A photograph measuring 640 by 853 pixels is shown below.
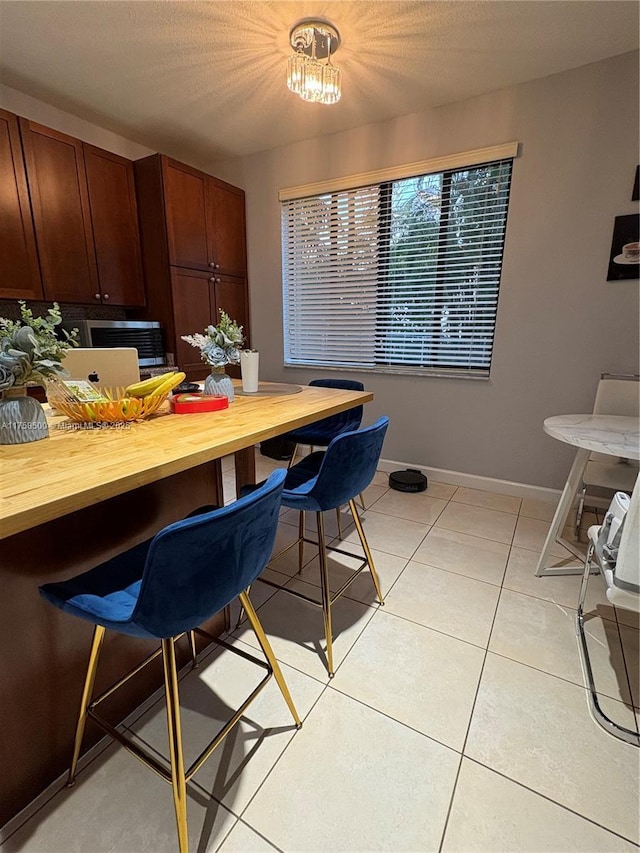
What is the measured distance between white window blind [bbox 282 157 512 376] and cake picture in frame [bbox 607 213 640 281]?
A: 65cm

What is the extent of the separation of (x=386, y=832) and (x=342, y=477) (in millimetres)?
926

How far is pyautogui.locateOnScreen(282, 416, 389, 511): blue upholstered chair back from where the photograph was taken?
50.1 inches

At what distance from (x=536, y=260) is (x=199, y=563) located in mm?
2858

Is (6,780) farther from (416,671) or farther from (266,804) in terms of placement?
(416,671)

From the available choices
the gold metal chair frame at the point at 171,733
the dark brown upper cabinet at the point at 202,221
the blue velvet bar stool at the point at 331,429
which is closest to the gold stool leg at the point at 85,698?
the gold metal chair frame at the point at 171,733

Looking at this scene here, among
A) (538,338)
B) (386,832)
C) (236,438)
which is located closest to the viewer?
(386,832)

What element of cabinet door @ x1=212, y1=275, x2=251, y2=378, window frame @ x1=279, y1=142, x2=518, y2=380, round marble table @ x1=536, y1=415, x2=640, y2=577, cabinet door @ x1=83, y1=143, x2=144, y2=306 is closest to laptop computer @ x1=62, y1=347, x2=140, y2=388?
cabinet door @ x1=83, y1=143, x2=144, y2=306

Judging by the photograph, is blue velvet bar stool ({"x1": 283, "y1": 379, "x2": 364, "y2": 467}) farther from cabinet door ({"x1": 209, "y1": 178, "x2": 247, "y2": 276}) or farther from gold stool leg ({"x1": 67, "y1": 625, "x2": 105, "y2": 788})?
cabinet door ({"x1": 209, "y1": 178, "x2": 247, "y2": 276})

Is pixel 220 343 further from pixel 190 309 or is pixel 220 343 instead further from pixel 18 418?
pixel 190 309

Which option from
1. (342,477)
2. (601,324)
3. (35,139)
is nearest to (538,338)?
(601,324)

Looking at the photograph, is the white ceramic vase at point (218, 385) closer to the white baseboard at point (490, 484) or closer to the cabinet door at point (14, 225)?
the cabinet door at point (14, 225)

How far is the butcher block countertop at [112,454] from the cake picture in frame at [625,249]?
2150 millimetres

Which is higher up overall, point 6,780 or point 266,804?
point 6,780

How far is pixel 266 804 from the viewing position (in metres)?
1.01
